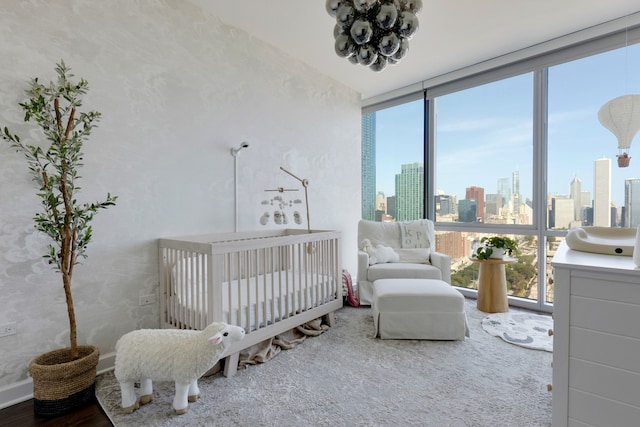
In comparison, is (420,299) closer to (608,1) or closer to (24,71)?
(608,1)

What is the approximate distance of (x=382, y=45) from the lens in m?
1.75

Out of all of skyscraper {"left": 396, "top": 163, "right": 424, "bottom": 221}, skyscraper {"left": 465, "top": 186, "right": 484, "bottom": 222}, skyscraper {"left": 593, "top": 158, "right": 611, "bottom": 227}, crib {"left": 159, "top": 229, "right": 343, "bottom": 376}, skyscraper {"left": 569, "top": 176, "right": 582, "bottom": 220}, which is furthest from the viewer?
skyscraper {"left": 396, "top": 163, "right": 424, "bottom": 221}

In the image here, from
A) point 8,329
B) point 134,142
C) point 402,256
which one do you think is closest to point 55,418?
point 8,329

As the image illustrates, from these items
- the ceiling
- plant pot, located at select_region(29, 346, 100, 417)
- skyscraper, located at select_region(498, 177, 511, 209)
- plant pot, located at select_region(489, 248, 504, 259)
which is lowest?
plant pot, located at select_region(29, 346, 100, 417)

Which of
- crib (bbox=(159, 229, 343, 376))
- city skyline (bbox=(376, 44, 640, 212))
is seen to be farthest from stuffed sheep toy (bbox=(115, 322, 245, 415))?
city skyline (bbox=(376, 44, 640, 212))

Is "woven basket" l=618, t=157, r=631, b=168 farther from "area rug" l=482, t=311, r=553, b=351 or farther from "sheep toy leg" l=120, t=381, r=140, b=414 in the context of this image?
"sheep toy leg" l=120, t=381, r=140, b=414

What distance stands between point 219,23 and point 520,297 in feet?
13.1

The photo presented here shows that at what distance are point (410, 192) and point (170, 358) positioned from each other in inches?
132

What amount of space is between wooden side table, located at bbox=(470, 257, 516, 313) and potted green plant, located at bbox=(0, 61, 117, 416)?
3145 mm

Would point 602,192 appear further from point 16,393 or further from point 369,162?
point 16,393

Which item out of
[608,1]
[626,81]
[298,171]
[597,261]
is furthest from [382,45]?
[626,81]

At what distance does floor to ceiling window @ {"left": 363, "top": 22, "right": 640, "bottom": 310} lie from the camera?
8.77ft

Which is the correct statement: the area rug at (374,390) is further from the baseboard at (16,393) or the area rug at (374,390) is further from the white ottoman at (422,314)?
the baseboard at (16,393)

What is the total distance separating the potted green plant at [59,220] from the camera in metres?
1.51
